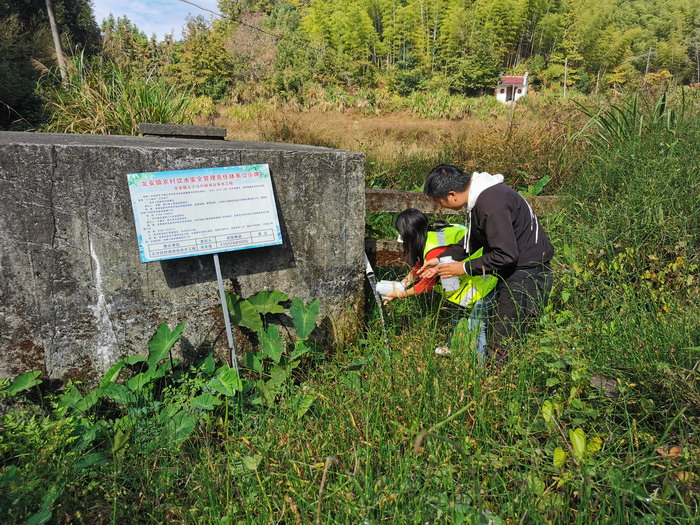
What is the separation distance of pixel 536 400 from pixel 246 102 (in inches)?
1030

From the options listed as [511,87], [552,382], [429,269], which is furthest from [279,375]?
[511,87]

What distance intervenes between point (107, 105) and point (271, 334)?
4.35m

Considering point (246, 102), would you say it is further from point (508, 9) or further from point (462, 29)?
point (508, 9)

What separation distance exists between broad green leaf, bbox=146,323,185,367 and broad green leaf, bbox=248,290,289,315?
47cm

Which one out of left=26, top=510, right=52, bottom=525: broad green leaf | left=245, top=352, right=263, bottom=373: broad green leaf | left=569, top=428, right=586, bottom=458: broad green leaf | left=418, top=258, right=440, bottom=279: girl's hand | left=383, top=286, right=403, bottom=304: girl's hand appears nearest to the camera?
left=26, top=510, right=52, bottom=525: broad green leaf

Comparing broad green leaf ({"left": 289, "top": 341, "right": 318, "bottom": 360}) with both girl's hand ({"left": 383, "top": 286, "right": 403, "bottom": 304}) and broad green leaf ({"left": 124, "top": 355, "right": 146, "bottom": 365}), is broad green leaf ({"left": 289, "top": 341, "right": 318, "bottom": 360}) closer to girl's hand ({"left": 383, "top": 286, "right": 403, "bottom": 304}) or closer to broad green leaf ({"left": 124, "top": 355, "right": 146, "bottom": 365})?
girl's hand ({"left": 383, "top": 286, "right": 403, "bottom": 304})

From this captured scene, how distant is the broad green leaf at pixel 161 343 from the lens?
7.82ft

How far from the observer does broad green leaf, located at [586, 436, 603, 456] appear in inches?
66.2

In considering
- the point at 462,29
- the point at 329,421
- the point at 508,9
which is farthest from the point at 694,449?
the point at 508,9

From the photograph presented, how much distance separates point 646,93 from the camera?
5102 mm

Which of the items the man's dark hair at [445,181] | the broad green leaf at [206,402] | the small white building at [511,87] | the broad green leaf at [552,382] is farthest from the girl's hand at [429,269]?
the small white building at [511,87]

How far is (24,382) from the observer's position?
90.9 inches

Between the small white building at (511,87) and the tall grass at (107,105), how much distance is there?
32.3 meters

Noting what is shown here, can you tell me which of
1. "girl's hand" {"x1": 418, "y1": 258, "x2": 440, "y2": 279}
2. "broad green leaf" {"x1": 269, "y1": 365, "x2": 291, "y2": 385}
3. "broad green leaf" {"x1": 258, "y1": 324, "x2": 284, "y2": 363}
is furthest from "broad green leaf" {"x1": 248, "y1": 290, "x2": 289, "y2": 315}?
"girl's hand" {"x1": 418, "y1": 258, "x2": 440, "y2": 279}
